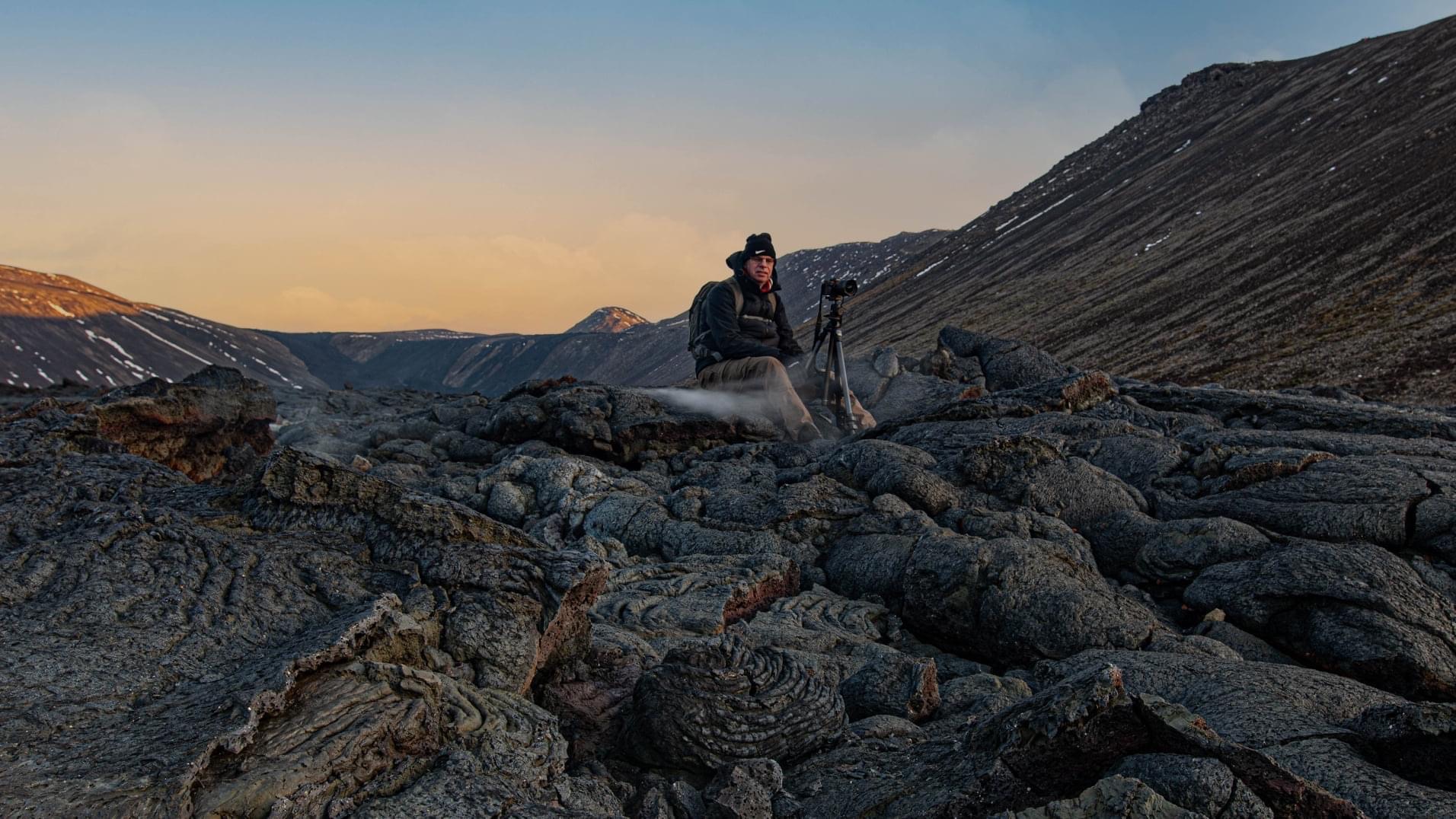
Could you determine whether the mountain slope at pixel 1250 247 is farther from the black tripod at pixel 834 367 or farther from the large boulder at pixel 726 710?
the large boulder at pixel 726 710

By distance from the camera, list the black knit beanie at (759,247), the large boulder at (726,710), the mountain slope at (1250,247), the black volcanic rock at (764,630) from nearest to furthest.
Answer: the black volcanic rock at (764,630), the large boulder at (726,710), the black knit beanie at (759,247), the mountain slope at (1250,247)

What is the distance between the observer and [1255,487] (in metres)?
14.3

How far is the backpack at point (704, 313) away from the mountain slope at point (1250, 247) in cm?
3603

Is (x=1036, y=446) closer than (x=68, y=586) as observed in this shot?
No

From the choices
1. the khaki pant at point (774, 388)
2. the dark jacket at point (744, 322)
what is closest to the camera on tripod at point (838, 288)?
the dark jacket at point (744, 322)

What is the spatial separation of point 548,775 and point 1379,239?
3422 inches

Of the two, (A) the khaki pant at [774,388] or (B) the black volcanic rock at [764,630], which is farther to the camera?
(A) the khaki pant at [774,388]

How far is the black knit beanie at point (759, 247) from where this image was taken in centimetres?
2089

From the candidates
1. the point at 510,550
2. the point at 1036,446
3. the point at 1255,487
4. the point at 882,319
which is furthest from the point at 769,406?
the point at 882,319

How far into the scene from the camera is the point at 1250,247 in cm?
8750

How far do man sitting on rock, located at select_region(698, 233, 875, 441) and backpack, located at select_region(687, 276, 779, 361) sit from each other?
3 cm

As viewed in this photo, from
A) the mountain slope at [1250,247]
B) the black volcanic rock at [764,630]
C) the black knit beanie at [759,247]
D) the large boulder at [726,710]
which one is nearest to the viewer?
the black volcanic rock at [764,630]

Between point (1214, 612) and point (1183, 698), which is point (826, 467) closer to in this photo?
point (1214, 612)

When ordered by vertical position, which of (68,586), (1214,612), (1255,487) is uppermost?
(68,586)
